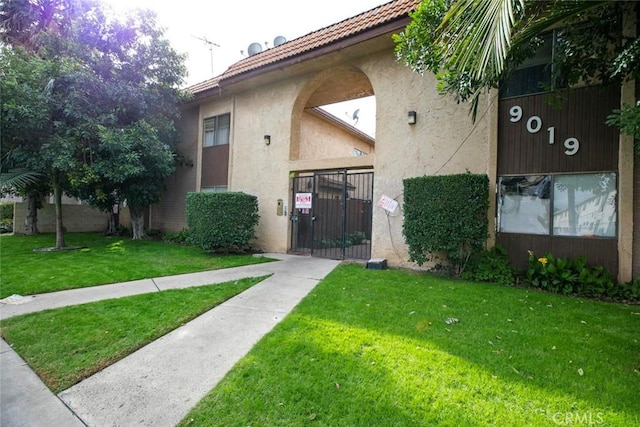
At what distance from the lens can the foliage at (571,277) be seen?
527 cm

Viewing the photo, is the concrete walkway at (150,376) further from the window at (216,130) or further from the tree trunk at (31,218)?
the tree trunk at (31,218)

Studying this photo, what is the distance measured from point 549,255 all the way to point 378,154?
434 cm

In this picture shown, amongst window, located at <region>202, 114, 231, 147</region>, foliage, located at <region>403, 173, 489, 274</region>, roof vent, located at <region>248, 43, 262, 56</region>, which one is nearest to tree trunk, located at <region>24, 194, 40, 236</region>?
window, located at <region>202, 114, 231, 147</region>

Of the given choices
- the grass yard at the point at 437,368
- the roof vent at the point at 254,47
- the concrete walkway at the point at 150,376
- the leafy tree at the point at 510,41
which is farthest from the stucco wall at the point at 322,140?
the grass yard at the point at 437,368

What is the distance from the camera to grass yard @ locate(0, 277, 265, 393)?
2.94 meters

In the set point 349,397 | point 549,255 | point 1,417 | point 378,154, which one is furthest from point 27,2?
point 549,255

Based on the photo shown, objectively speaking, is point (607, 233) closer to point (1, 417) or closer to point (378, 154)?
point (378, 154)

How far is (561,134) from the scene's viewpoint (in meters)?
5.96

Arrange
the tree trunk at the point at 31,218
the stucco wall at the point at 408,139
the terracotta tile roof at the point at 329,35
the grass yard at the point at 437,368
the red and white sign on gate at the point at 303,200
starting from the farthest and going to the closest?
the tree trunk at the point at 31,218, the red and white sign on gate at the point at 303,200, the terracotta tile roof at the point at 329,35, the stucco wall at the point at 408,139, the grass yard at the point at 437,368

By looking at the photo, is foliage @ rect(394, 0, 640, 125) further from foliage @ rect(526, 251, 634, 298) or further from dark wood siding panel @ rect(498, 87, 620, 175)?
foliage @ rect(526, 251, 634, 298)

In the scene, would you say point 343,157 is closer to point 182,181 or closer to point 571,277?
point 571,277

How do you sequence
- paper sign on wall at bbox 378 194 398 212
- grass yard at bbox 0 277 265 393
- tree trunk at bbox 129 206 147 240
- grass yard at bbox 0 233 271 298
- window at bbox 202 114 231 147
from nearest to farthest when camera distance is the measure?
1. grass yard at bbox 0 277 265 393
2. grass yard at bbox 0 233 271 298
3. paper sign on wall at bbox 378 194 398 212
4. window at bbox 202 114 231 147
5. tree trunk at bbox 129 206 147 240

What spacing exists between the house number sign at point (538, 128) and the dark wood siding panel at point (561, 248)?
173cm

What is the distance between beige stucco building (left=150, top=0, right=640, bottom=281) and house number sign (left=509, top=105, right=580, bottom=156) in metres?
0.03
